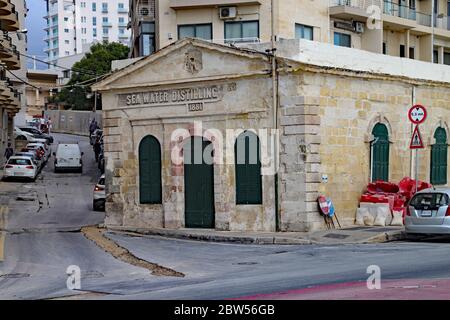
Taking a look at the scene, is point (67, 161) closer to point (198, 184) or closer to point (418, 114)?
point (198, 184)

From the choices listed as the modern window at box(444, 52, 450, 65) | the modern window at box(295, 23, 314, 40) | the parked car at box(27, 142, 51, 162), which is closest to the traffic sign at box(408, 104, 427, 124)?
the modern window at box(295, 23, 314, 40)

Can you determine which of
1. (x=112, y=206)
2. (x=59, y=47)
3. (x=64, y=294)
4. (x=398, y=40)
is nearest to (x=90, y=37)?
(x=59, y=47)

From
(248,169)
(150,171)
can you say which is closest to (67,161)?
(150,171)

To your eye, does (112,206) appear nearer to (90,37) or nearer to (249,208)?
(249,208)

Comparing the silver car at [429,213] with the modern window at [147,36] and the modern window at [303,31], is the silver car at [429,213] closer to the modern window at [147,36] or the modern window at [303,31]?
the modern window at [303,31]

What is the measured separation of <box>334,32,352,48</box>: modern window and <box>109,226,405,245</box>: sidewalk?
22.1m

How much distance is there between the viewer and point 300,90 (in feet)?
63.3

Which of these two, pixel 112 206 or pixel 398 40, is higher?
pixel 398 40

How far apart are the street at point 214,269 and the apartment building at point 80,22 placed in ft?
416

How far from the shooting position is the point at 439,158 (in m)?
24.3

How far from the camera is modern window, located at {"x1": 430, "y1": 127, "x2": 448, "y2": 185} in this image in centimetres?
2403

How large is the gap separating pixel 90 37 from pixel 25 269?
445 ft

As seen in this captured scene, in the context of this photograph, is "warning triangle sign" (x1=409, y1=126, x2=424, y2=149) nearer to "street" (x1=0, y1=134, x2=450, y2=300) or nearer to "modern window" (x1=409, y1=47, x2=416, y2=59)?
"street" (x1=0, y1=134, x2=450, y2=300)

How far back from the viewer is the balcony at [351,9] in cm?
3828
